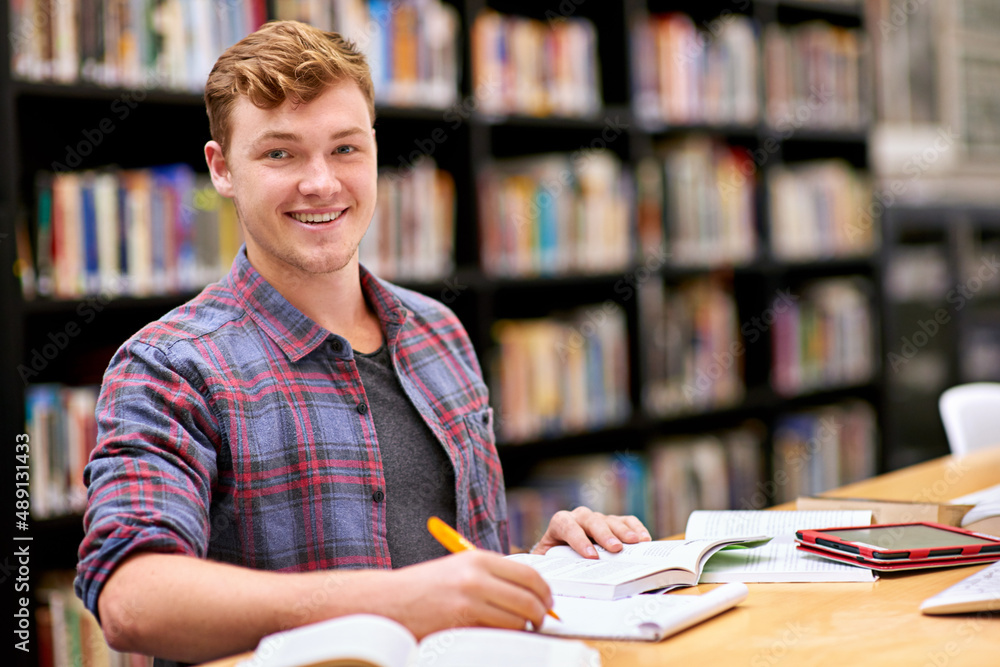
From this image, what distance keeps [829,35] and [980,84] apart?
45.6 inches

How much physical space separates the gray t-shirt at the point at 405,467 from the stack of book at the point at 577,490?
4.01 ft

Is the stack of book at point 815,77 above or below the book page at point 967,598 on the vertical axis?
above

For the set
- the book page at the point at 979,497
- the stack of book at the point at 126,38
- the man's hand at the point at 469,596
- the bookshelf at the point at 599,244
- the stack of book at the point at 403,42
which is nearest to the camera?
the man's hand at the point at 469,596

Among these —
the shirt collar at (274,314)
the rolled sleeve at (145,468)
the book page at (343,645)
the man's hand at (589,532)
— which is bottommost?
the man's hand at (589,532)

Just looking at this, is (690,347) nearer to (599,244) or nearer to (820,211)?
(599,244)

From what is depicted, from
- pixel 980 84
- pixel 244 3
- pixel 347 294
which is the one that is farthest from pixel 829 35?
pixel 347 294

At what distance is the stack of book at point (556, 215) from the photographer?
257 centimetres

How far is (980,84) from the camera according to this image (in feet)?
14.3

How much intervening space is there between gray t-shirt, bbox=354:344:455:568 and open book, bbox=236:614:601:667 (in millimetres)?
479

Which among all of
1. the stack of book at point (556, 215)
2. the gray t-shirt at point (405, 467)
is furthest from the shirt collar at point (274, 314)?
the stack of book at point (556, 215)

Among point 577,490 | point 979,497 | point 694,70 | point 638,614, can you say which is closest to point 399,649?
point 638,614

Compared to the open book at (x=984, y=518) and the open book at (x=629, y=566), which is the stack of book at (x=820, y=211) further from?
the open book at (x=629, y=566)

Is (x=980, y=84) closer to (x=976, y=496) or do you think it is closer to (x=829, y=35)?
(x=829, y=35)

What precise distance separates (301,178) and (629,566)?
25.4 inches
